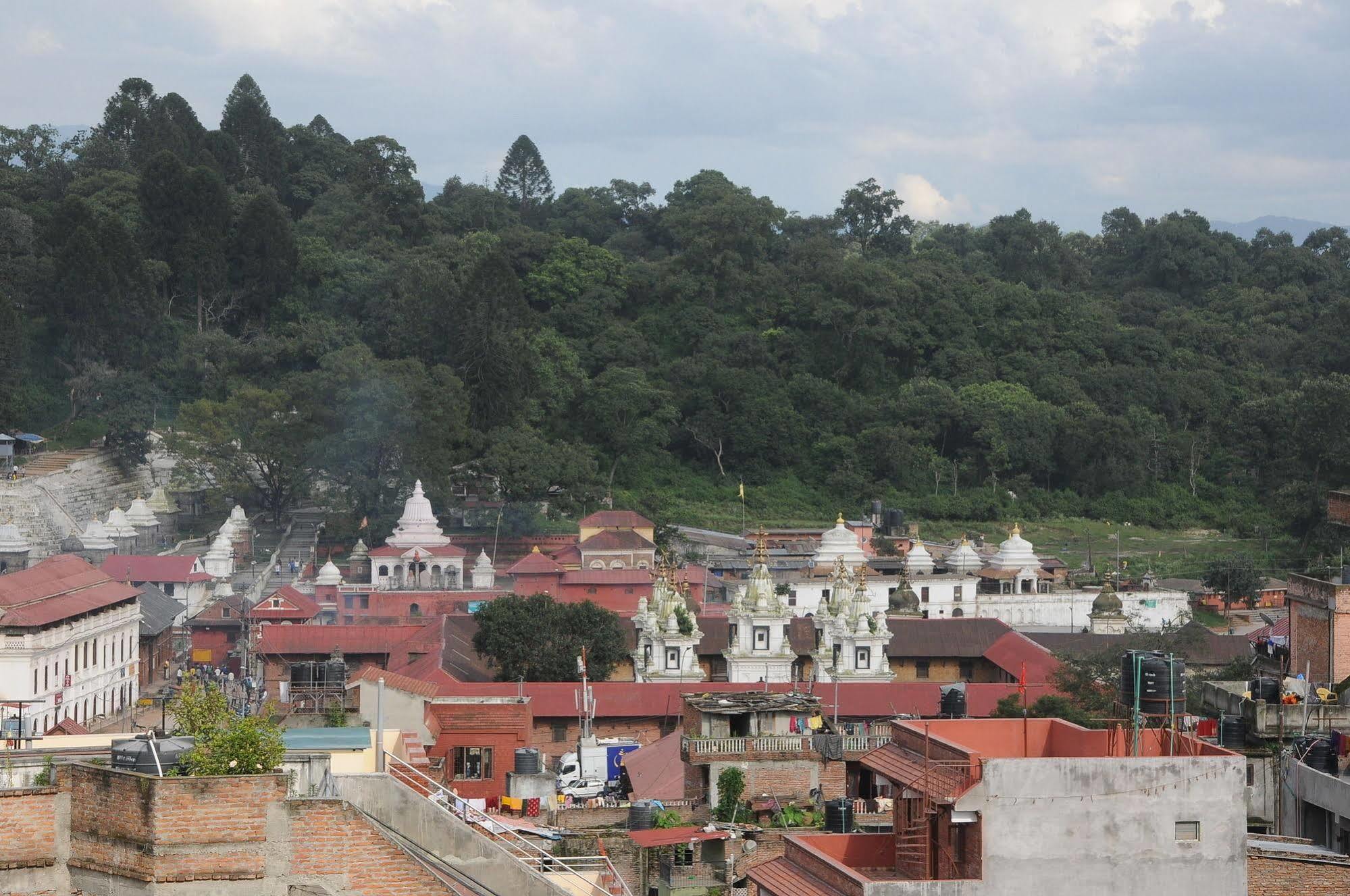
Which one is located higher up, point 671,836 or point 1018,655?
point 1018,655

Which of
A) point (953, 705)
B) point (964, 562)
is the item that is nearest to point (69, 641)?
point (953, 705)

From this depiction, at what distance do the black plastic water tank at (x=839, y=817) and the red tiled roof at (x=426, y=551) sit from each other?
133 feet

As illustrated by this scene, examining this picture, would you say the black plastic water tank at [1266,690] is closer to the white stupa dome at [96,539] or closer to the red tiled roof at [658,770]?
the red tiled roof at [658,770]

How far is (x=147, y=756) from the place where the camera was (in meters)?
12.7

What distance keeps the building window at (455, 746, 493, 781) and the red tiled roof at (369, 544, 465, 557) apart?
32962 mm

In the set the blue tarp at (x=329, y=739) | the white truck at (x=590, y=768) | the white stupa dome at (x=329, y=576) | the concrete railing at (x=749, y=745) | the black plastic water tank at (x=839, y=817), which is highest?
the white stupa dome at (x=329, y=576)

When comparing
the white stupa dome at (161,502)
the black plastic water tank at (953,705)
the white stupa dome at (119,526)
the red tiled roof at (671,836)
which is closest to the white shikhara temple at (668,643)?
the black plastic water tank at (953,705)

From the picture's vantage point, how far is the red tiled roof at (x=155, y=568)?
61.6 meters

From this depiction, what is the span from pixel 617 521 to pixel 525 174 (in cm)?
4485

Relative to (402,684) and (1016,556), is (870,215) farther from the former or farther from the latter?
(402,684)

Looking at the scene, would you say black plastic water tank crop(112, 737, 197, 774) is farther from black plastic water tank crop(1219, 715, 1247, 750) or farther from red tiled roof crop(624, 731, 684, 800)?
red tiled roof crop(624, 731, 684, 800)

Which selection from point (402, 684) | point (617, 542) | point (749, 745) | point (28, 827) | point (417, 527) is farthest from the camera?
point (417, 527)

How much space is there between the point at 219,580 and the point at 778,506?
21.0 metres

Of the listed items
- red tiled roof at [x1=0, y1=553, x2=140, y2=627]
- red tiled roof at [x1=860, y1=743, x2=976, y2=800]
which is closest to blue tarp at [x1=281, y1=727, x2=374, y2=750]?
red tiled roof at [x1=860, y1=743, x2=976, y2=800]
